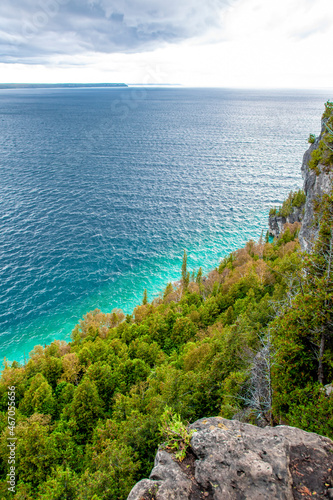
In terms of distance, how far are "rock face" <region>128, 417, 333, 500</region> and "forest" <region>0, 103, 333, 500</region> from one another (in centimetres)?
94

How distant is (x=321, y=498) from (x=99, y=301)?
66.9m

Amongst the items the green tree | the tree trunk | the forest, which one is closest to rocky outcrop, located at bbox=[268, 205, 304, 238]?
the forest

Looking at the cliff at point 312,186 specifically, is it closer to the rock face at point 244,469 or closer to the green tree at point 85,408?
the rock face at point 244,469

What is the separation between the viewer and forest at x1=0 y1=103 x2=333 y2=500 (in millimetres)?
17969

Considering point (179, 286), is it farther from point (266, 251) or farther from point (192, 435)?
point (192, 435)

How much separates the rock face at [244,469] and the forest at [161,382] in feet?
3.08

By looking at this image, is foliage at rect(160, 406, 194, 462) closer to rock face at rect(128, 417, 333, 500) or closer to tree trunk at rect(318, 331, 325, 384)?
rock face at rect(128, 417, 333, 500)

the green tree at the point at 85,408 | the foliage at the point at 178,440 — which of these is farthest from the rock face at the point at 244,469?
the green tree at the point at 85,408

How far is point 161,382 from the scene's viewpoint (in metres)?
33.8

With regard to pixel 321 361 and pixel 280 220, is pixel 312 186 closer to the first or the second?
pixel 321 361

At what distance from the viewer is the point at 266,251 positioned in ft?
260

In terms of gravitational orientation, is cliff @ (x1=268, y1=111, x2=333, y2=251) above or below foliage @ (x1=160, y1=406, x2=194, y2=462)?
above

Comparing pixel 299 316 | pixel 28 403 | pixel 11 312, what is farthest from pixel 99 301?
pixel 299 316

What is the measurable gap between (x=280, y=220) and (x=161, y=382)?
271 ft
